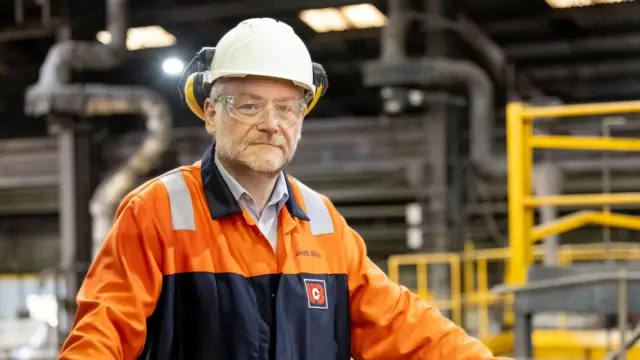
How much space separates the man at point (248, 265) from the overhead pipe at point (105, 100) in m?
9.10

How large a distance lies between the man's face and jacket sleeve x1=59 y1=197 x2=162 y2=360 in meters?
0.27

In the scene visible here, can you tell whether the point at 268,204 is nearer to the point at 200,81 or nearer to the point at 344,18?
the point at 200,81

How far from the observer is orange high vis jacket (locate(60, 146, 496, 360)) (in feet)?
5.26

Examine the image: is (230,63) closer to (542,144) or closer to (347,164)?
(542,144)

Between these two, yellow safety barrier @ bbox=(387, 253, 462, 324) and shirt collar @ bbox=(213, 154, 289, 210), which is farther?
yellow safety barrier @ bbox=(387, 253, 462, 324)

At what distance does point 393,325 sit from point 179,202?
0.64m

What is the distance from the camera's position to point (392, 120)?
10.9 meters

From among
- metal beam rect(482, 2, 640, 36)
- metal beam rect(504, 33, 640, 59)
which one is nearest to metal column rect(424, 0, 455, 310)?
metal beam rect(482, 2, 640, 36)

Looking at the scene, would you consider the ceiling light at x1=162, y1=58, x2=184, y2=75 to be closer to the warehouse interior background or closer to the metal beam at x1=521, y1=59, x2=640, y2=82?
the warehouse interior background

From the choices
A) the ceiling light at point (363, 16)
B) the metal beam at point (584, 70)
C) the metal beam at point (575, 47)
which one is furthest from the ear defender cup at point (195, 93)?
the metal beam at point (584, 70)

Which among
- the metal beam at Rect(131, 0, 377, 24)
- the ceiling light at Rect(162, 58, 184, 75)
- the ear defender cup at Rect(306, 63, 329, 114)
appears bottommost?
the ear defender cup at Rect(306, 63, 329, 114)

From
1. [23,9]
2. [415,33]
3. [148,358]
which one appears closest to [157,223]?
[148,358]

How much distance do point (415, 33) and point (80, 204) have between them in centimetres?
600

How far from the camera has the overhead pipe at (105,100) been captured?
10250mm
